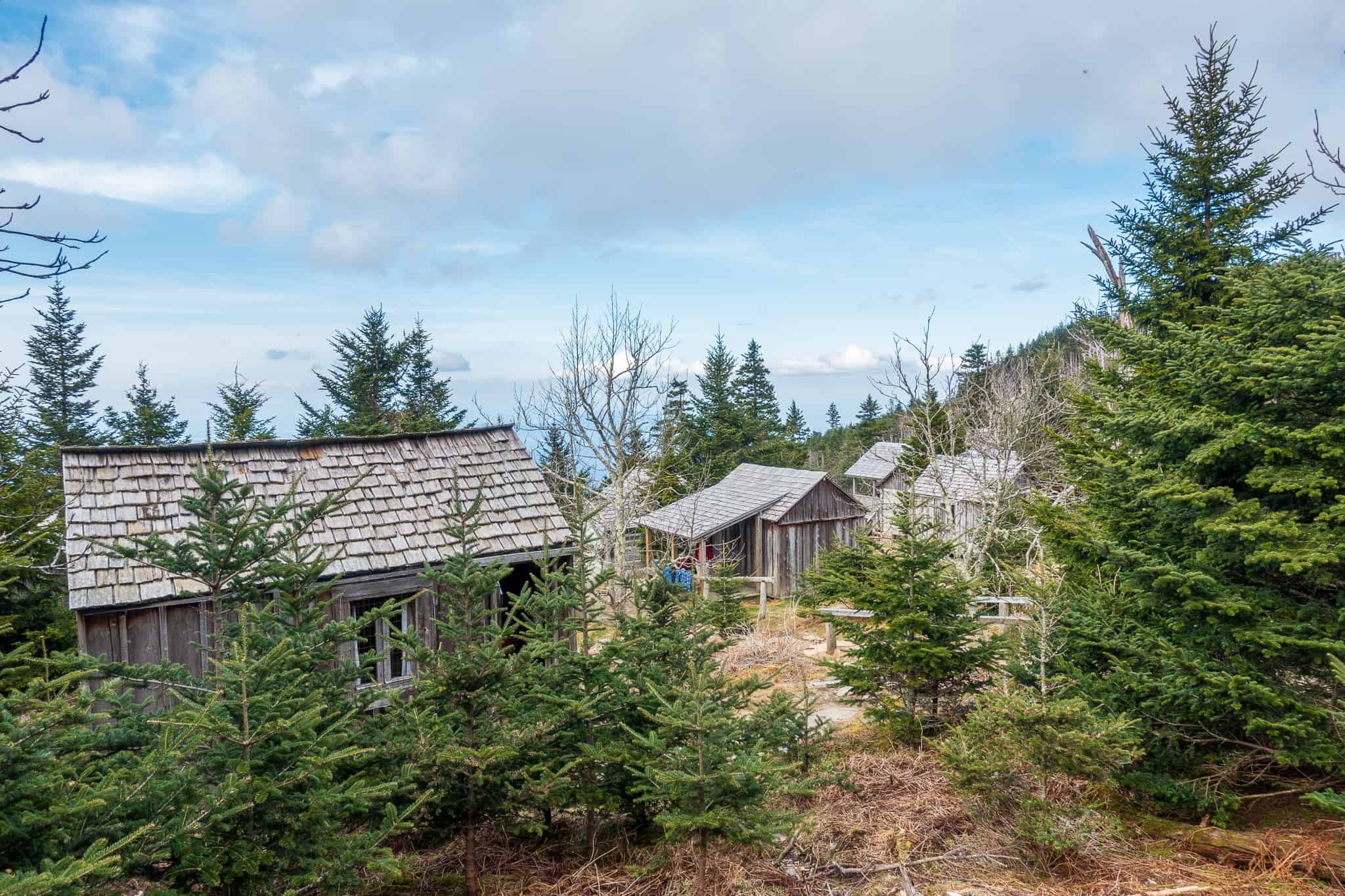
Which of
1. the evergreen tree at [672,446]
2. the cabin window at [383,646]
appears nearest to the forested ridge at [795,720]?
the cabin window at [383,646]

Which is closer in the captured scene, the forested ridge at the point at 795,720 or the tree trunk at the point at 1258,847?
the forested ridge at the point at 795,720

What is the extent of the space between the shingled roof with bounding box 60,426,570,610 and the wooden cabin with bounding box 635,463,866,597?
13132mm

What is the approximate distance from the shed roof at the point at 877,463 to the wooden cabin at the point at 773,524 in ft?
44.8

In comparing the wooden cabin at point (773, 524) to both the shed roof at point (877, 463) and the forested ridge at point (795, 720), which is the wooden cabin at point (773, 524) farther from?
the forested ridge at point (795, 720)

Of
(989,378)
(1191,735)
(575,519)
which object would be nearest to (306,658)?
(575,519)

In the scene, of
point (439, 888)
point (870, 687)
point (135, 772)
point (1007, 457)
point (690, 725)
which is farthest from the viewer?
point (1007, 457)

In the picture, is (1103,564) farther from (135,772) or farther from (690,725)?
(135,772)

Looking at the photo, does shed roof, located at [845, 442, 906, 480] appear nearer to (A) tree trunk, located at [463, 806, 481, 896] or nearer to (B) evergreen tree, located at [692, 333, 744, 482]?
(B) evergreen tree, located at [692, 333, 744, 482]

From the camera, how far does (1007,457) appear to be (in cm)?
1474

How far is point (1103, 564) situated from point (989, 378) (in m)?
17.3

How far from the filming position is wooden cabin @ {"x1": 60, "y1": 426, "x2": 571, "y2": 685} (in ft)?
25.5

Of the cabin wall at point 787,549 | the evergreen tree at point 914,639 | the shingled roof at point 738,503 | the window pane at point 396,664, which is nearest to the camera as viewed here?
the evergreen tree at point 914,639

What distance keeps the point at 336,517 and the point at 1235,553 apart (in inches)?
380

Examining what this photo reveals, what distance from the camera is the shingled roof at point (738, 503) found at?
78.1 ft
